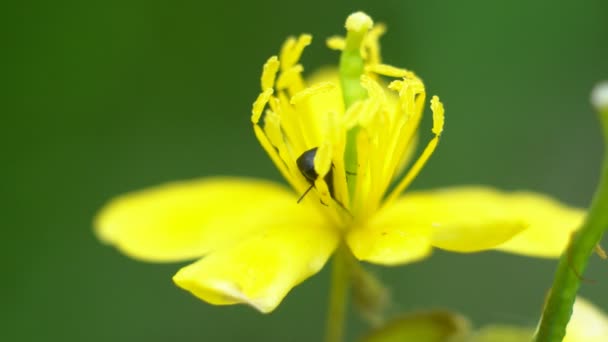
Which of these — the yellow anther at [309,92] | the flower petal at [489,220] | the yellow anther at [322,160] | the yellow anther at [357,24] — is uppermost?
the yellow anther at [357,24]

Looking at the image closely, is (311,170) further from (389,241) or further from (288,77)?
(288,77)

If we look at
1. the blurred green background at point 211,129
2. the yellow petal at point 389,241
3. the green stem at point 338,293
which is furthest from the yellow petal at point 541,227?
the blurred green background at point 211,129

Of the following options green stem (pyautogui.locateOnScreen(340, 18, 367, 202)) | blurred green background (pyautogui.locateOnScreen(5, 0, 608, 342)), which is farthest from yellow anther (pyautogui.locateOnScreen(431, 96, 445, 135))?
blurred green background (pyautogui.locateOnScreen(5, 0, 608, 342))

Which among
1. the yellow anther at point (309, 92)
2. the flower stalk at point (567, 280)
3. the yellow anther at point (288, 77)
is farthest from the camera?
the yellow anther at point (288, 77)

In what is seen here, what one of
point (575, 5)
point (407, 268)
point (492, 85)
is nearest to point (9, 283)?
point (407, 268)

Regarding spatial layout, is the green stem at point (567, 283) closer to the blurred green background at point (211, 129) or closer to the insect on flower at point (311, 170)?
the insect on flower at point (311, 170)

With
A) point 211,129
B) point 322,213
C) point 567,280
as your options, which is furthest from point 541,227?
point 211,129

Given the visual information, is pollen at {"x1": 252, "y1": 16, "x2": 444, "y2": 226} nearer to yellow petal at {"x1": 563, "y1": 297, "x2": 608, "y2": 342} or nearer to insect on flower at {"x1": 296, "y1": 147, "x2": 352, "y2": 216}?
insect on flower at {"x1": 296, "y1": 147, "x2": 352, "y2": 216}
